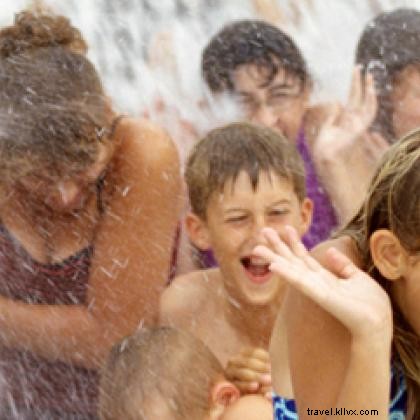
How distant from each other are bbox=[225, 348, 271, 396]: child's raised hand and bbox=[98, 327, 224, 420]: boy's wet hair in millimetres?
33

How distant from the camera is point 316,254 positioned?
5.74 feet

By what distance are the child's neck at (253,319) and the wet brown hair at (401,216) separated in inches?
38.7

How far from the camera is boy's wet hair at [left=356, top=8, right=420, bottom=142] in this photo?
3.22 metres

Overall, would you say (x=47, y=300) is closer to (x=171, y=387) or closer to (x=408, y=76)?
(x=171, y=387)

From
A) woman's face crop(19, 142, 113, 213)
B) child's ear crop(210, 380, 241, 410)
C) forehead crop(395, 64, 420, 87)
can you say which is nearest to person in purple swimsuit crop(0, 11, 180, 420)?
woman's face crop(19, 142, 113, 213)

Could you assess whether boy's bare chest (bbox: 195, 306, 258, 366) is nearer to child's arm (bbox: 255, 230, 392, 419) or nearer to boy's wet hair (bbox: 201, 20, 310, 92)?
boy's wet hair (bbox: 201, 20, 310, 92)

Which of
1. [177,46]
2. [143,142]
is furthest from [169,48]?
[143,142]

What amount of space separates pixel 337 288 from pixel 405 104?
1727 millimetres

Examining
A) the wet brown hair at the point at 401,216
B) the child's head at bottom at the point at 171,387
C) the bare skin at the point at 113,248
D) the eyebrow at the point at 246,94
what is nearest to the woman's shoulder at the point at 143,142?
the bare skin at the point at 113,248

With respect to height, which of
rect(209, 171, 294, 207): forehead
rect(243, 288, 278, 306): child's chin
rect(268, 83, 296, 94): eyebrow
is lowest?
rect(243, 288, 278, 306): child's chin

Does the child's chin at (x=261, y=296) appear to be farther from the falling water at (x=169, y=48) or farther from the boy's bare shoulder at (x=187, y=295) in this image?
the falling water at (x=169, y=48)

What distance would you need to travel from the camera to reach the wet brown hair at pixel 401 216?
163cm

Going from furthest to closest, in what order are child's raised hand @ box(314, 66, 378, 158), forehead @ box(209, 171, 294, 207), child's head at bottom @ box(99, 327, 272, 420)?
child's raised hand @ box(314, 66, 378, 158) → forehead @ box(209, 171, 294, 207) → child's head at bottom @ box(99, 327, 272, 420)

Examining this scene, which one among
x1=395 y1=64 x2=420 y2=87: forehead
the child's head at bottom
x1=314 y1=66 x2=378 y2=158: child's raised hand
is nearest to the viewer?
the child's head at bottom
